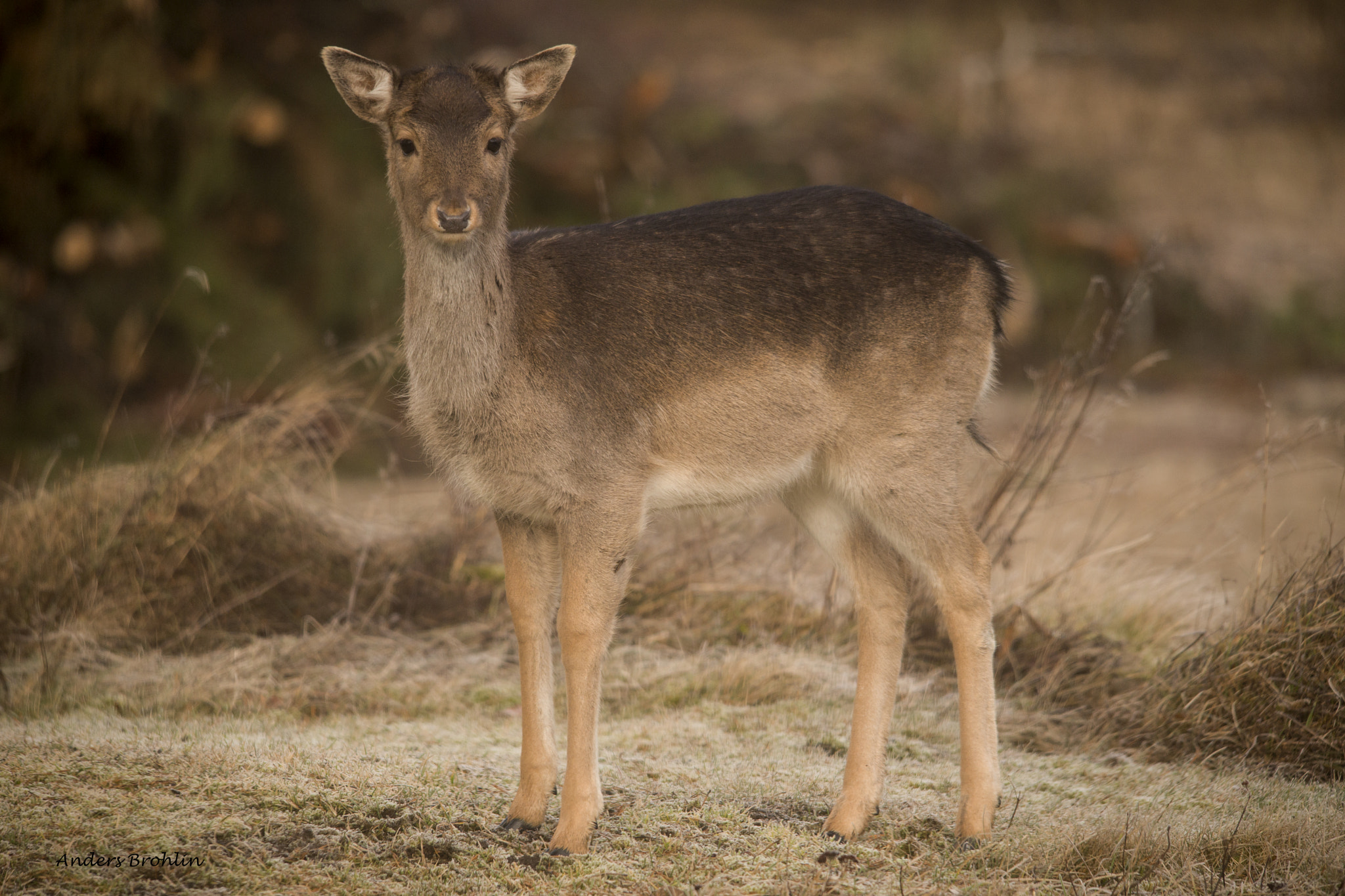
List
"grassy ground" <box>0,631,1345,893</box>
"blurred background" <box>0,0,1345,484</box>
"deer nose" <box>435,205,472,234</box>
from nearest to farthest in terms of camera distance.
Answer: "grassy ground" <box>0,631,1345,893</box>, "deer nose" <box>435,205,472,234</box>, "blurred background" <box>0,0,1345,484</box>

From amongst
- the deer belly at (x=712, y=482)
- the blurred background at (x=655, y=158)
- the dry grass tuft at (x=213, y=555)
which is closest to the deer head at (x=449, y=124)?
the deer belly at (x=712, y=482)

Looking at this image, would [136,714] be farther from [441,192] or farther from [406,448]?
[406,448]

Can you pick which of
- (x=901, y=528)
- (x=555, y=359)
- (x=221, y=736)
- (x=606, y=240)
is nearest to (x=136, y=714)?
(x=221, y=736)

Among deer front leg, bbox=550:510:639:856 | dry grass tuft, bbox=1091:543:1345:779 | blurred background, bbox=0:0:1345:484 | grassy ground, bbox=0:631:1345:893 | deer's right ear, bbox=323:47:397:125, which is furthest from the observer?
blurred background, bbox=0:0:1345:484

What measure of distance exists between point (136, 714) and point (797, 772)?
2.90 m

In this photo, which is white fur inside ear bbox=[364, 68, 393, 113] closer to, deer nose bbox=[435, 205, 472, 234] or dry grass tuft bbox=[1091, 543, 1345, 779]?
deer nose bbox=[435, 205, 472, 234]

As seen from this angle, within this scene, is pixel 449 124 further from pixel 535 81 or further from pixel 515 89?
pixel 535 81

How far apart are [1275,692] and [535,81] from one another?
391cm

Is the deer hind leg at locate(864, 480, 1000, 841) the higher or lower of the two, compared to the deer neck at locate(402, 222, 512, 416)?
lower

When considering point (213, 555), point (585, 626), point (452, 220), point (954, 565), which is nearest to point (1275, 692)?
point (954, 565)

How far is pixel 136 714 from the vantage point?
5262 mm

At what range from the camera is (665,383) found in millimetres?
4512

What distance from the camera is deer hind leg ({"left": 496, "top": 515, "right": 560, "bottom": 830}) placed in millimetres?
4453

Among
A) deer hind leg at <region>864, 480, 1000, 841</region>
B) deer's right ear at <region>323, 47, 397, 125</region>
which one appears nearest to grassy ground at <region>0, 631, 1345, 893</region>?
deer hind leg at <region>864, 480, 1000, 841</region>
